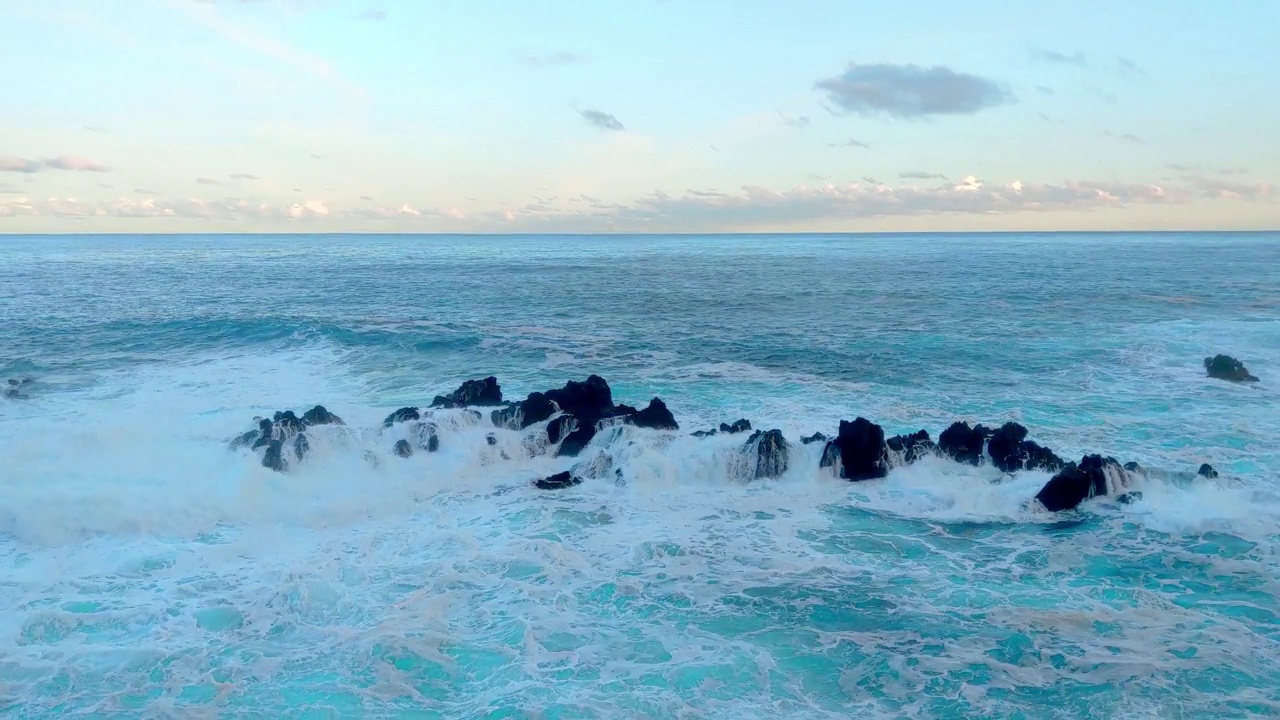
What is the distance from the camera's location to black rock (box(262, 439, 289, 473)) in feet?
62.0

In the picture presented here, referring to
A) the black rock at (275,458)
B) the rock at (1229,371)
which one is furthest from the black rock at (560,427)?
the rock at (1229,371)

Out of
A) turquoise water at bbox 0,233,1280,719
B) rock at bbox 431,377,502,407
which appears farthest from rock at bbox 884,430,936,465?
rock at bbox 431,377,502,407

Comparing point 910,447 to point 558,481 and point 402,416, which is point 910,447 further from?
point 402,416

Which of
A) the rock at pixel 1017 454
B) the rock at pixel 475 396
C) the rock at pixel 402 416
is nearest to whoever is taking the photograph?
the rock at pixel 1017 454

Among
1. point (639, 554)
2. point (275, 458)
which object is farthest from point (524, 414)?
point (639, 554)

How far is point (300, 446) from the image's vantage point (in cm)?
1948

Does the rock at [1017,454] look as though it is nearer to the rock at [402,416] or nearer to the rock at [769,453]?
the rock at [769,453]

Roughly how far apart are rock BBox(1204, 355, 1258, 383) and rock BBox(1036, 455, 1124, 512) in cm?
1397

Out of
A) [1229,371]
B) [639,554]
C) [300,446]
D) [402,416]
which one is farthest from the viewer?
[1229,371]

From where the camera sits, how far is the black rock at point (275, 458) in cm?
1891

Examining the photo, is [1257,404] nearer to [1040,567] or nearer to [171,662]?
[1040,567]

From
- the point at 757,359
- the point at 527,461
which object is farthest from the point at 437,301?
the point at 527,461

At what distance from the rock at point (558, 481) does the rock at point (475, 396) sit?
5.36 metres

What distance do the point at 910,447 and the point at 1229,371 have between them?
16.1 m
